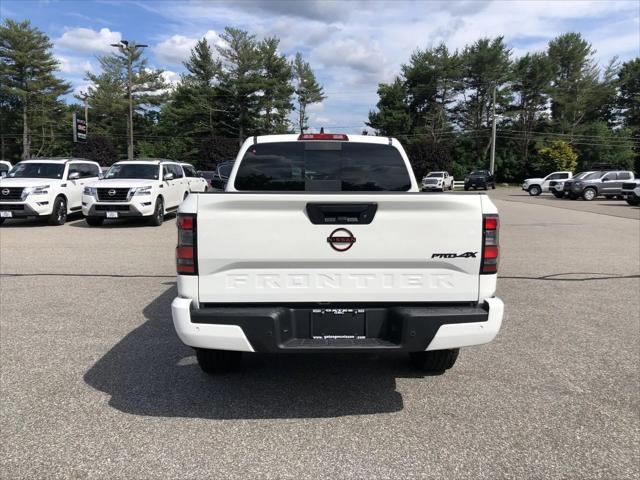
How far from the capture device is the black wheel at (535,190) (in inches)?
1582

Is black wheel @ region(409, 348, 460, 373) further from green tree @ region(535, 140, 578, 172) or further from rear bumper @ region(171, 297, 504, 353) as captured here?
green tree @ region(535, 140, 578, 172)

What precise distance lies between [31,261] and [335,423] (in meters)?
7.96

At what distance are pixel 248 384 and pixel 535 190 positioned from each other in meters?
40.7

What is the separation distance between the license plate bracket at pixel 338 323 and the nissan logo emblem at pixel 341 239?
40 cm

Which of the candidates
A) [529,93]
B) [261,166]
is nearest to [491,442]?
[261,166]

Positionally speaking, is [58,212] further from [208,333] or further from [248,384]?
[208,333]

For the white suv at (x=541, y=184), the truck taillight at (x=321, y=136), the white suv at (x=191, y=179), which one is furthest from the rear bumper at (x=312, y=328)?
the white suv at (x=541, y=184)

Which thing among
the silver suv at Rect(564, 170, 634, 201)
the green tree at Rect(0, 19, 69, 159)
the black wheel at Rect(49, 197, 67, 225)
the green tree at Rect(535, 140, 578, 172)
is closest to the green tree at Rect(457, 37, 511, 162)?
the green tree at Rect(535, 140, 578, 172)

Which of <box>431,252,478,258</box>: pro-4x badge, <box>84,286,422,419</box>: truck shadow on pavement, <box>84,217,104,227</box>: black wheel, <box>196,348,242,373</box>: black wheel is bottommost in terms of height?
<box>84,217,104,227</box>: black wheel

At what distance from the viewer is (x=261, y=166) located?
478 cm

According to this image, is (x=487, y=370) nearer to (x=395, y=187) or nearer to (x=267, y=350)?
(x=395, y=187)

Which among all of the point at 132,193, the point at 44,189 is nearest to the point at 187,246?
the point at 132,193

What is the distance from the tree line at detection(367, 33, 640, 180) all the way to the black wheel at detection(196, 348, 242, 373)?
205ft

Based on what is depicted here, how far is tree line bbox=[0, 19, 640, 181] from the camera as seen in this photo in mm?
62000
